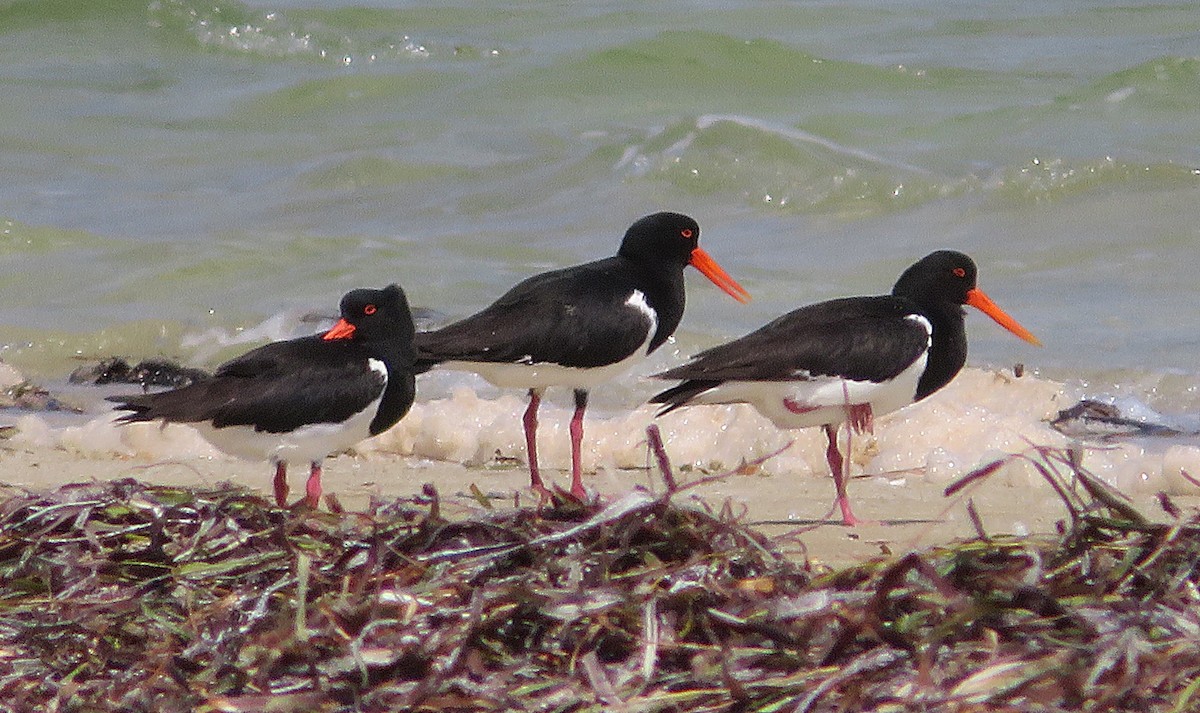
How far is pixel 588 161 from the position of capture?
478 inches

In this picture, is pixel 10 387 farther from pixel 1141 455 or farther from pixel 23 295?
pixel 1141 455

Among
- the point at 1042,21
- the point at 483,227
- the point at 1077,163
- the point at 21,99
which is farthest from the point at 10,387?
the point at 1042,21

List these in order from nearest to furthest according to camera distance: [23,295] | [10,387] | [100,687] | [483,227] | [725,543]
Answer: [100,687] → [725,543] → [10,387] → [23,295] → [483,227]

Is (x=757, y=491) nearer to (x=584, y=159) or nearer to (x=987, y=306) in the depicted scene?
(x=987, y=306)

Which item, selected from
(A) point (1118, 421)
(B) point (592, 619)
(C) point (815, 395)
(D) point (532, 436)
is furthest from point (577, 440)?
(B) point (592, 619)

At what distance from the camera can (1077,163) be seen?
1116cm

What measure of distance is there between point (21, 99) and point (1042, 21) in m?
9.32

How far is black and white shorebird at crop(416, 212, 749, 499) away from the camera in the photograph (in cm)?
549

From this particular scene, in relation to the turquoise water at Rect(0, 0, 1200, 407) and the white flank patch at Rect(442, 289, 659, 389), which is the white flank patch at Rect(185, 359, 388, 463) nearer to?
the white flank patch at Rect(442, 289, 659, 389)

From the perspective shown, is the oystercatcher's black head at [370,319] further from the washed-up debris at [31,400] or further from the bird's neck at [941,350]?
the washed-up debris at [31,400]

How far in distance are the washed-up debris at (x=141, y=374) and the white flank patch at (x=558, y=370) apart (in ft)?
8.01

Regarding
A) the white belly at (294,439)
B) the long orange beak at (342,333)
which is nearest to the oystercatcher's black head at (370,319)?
the long orange beak at (342,333)

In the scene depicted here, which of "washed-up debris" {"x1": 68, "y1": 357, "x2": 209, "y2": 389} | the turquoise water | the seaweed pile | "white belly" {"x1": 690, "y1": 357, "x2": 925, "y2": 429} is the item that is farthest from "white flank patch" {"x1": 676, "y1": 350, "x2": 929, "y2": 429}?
"washed-up debris" {"x1": 68, "y1": 357, "x2": 209, "y2": 389}

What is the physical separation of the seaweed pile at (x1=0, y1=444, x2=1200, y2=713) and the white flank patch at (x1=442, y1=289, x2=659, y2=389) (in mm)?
2203
